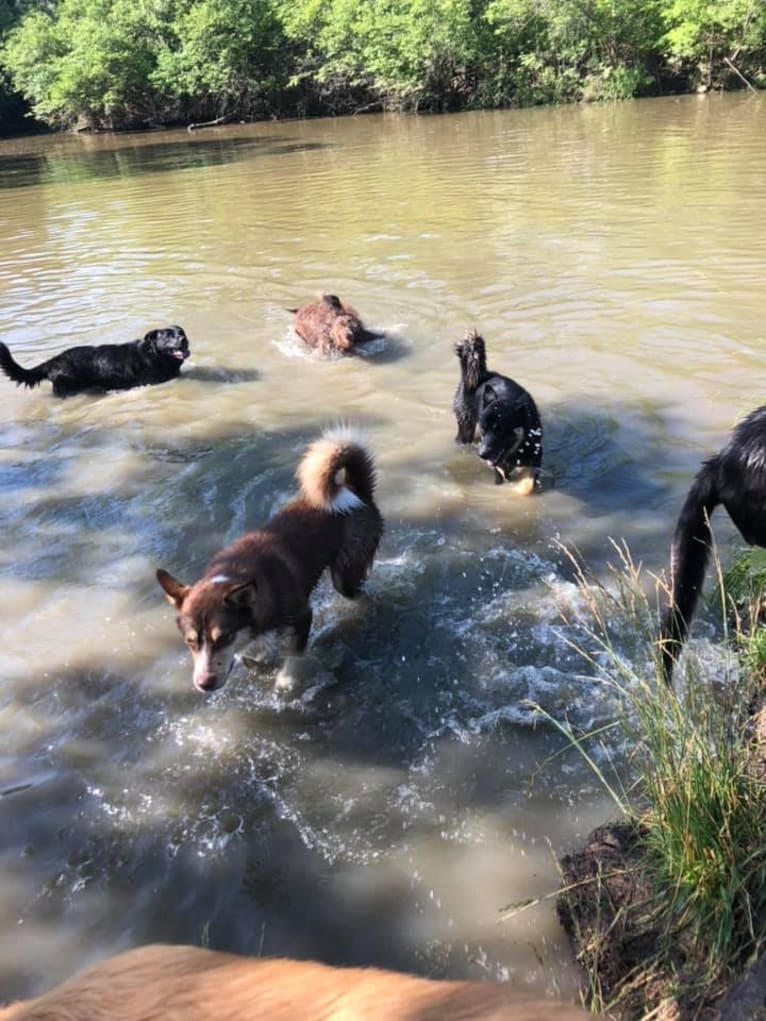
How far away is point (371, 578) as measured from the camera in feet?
16.6

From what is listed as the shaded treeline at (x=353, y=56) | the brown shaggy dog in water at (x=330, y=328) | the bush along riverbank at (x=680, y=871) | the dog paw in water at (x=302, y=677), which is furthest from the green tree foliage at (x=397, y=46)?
the bush along riverbank at (x=680, y=871)

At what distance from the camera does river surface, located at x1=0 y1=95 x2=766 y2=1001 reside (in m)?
3.01

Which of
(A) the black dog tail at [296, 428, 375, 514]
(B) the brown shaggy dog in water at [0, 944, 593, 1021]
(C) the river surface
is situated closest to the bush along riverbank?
(C) the river surface

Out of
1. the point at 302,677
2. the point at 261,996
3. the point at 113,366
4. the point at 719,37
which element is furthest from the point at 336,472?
the point at 719,37

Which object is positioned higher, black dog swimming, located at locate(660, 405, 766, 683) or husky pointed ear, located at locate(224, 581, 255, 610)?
black dog swimming, located at locate(660, 405, 766, 683)

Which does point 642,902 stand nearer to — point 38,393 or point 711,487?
A: point 711,487

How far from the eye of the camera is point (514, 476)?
607 centimetres

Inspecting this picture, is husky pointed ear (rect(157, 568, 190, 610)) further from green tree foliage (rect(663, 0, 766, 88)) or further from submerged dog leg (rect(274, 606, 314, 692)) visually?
green tree foliage (rect(663, 0, 766, 88))

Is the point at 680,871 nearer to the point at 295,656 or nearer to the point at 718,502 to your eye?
the point at 718,502

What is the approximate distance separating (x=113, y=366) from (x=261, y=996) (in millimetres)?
8112

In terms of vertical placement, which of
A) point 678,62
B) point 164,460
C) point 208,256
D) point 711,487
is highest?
point 678,62

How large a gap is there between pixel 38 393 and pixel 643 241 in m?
8.65

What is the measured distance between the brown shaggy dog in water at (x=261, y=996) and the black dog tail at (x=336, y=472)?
3275 mm

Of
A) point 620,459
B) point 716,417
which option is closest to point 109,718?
point 620,459
